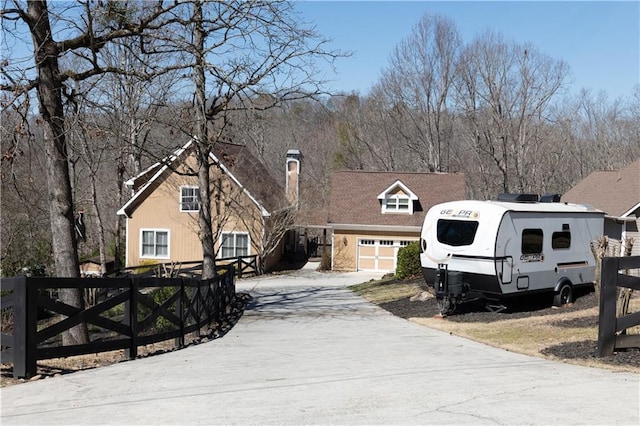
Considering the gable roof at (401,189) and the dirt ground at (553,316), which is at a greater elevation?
the gable roof at (401,189)

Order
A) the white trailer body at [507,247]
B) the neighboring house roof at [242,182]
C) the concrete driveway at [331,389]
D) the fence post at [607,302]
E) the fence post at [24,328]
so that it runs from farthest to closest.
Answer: the neighboring house roof at [242,182] → the white trailer body at [507,247] → the fence post at [607,302] → the fence post at [24,328] → the concrete driveway at [331,389]

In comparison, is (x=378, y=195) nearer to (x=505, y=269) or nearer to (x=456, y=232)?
(x=456, y=232)

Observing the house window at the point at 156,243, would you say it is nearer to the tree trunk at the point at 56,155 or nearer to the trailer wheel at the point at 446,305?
the trailer wheel at the point at 446,305

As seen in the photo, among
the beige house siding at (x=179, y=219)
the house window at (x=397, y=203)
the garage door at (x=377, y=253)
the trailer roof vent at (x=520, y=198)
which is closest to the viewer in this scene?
the trailer roof vent at (x=520, y=198)

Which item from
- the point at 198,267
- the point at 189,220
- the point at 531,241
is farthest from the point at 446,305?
the point at 189,220

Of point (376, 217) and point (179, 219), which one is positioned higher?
point (376, 217)

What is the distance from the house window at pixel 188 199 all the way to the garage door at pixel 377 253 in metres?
9.36

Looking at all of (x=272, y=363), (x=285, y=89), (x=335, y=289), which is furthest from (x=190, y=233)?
(x=272, y=363)

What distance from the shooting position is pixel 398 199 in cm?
3662

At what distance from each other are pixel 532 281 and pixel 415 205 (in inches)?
800

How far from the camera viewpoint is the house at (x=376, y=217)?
35.6 m

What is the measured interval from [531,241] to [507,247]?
107 centimetres

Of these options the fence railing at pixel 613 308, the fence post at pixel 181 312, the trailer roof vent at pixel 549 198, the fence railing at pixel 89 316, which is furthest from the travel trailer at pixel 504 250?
the fence post at pixel 181 312

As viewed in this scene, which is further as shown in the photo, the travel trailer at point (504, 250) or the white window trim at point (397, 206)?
the white window trim at point (397, 206)
